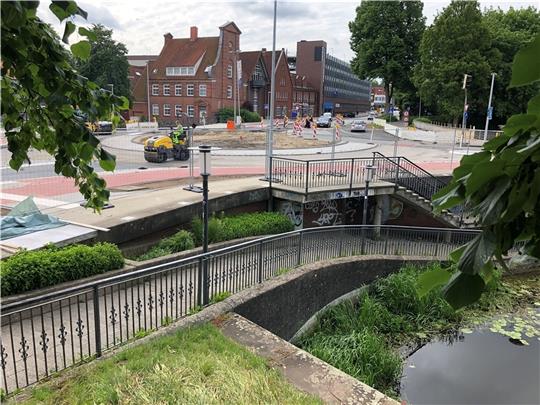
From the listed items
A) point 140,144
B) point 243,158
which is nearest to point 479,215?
point 243,158

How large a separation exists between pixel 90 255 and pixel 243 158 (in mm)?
19690

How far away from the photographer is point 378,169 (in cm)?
1789

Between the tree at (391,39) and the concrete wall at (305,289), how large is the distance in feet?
159

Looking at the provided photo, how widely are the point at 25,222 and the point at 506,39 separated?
50716 millimetres

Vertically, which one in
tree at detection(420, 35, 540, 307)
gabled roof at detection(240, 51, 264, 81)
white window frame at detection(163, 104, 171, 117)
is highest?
gabled roof at detection(240, 51, 264, 81)

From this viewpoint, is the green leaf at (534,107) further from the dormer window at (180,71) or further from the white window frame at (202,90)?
the dormer window at (180,71)

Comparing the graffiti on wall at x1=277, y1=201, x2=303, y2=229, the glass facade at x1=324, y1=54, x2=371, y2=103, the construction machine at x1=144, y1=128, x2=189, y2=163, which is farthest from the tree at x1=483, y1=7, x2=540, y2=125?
the glass facade at x1=324, y1=54, x2=371, y2=103

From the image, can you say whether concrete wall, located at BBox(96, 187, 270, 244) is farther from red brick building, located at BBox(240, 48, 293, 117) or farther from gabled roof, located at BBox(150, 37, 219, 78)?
red brick building, located at BBox(240, 48, 293, 117)

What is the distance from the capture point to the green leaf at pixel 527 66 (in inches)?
42.3

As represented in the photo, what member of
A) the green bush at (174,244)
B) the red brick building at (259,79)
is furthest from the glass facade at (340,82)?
the green bush at (174,244)

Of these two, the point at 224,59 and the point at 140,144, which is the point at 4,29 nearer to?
the point at 140,144

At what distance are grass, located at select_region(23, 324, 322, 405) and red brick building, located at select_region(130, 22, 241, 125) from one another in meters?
56.2

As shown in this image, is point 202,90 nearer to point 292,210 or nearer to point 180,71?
point 180,71

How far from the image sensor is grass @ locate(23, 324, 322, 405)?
4.72m
